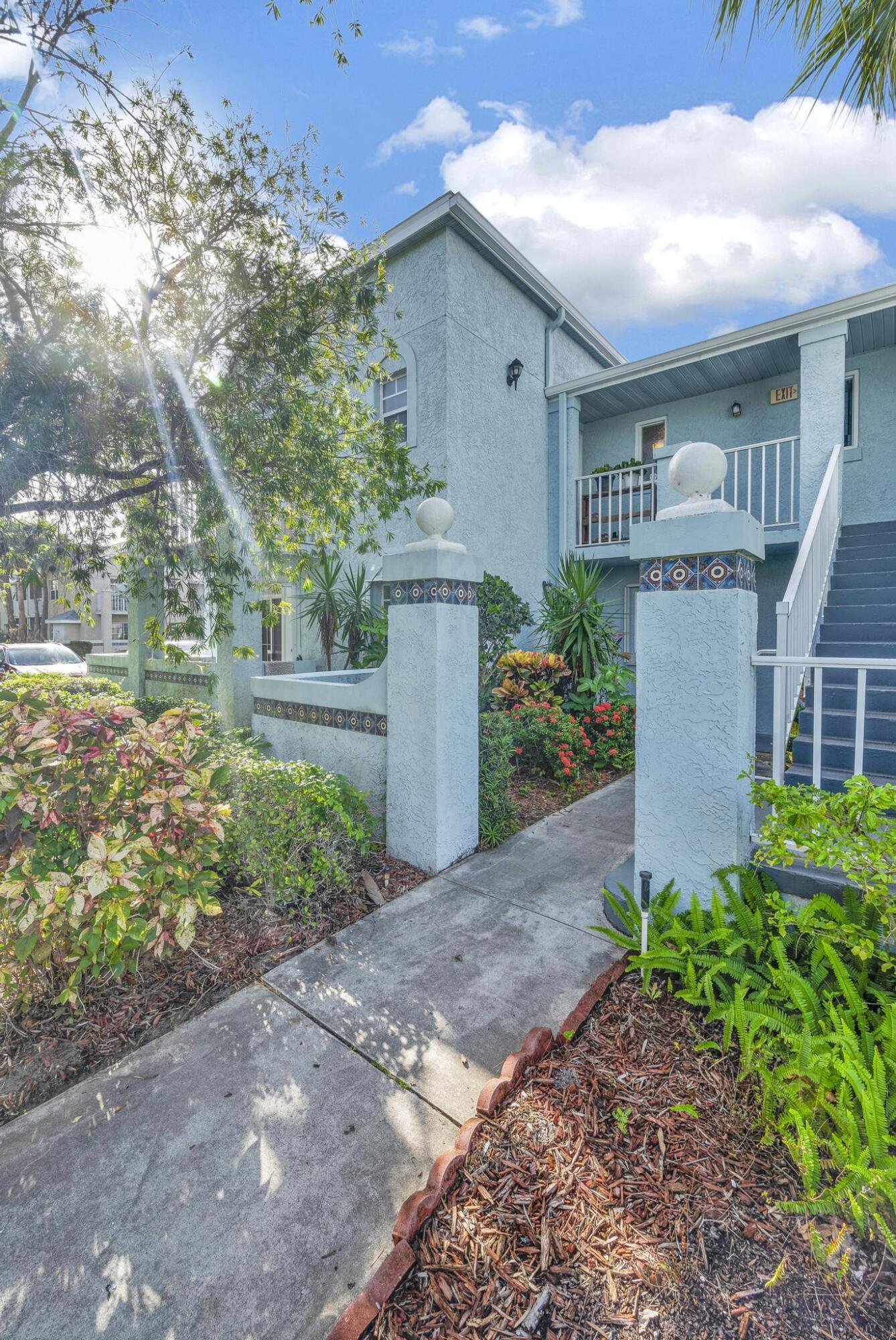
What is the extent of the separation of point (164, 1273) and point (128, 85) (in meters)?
6.20

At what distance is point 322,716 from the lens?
4457mm

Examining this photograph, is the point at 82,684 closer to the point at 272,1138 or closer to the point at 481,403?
the point at 481,403

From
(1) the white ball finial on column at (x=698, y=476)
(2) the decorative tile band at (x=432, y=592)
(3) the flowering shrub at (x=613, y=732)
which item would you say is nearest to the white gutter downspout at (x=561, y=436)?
(3) the flowering shrub at (x=613, y=732)

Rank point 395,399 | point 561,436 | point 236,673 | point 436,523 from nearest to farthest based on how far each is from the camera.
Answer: point 436,523, point 236,673, point 395,399, point 561,436

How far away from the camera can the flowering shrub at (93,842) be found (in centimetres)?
220

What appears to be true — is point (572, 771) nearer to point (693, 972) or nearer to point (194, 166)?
point (693, 972)

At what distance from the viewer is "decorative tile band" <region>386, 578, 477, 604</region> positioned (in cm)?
357

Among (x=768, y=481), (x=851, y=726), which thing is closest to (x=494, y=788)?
(x=851, y=726)

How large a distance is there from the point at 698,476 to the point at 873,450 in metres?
6.53

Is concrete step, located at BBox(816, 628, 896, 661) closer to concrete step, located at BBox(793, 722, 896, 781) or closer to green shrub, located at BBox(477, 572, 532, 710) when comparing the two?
concrete step, located at BBox(793, 722, 896, 781)

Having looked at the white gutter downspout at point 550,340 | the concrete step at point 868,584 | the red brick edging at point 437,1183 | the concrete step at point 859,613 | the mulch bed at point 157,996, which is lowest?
the mulch bed at point 157,996

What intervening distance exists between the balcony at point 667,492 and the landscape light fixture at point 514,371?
1865 millimetres

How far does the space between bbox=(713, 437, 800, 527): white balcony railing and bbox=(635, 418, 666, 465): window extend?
5.67ft

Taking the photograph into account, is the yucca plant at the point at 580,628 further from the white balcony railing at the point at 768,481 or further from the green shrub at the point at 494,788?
the green shrub at the point at 494,788
